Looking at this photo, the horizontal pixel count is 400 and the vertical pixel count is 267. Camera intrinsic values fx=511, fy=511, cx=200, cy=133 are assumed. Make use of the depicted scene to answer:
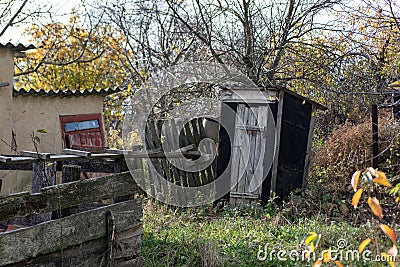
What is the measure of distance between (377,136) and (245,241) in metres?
5.34

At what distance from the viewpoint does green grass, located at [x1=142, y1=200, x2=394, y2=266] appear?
5.96 metres

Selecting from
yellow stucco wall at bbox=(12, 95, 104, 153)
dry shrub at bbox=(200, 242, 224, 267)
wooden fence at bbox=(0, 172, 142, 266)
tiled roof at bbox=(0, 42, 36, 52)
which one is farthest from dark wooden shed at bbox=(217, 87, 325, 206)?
wooden fence at bbox=(0, 172, 142, 266)

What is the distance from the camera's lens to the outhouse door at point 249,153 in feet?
30.8

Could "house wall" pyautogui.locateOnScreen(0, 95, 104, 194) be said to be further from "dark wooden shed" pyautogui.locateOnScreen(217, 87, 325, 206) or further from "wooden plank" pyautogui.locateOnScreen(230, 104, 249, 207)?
"wooden plank" pyautogui.locateOnScreen(230, 104, 249, 207)

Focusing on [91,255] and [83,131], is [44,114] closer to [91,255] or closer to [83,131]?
[83,131]

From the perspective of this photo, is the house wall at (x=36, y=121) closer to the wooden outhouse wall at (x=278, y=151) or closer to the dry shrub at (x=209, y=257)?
the wooden outhouse wall at (x=278, y=151)

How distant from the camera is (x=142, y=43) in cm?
1173

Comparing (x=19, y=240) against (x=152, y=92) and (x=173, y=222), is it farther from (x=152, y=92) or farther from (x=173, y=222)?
(x=152, y=92)

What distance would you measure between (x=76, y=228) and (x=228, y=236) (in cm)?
292

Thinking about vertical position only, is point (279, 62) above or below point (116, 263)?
above

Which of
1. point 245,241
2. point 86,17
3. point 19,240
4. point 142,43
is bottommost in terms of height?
point 245,241

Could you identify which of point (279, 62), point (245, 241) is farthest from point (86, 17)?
point (245, 241)

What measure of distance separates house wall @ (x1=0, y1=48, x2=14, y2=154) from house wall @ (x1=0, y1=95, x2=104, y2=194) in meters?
0.35

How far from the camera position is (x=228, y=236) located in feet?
23.1
